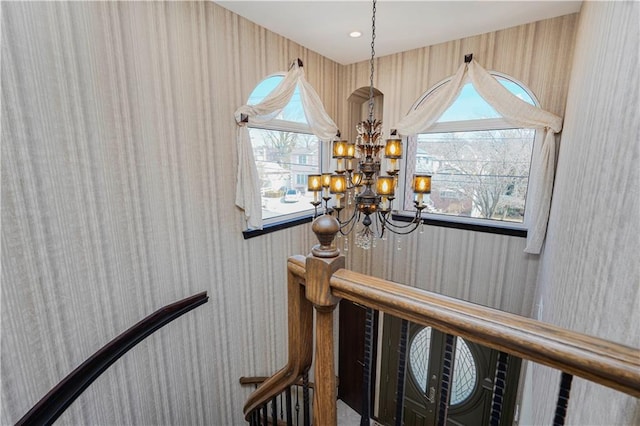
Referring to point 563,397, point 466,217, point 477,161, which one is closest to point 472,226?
point 466,217

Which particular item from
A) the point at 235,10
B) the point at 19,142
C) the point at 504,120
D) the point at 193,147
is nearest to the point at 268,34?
the point at 235,10

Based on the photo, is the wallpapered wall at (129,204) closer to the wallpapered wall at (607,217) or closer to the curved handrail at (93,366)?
the curved handrail at (93,366)

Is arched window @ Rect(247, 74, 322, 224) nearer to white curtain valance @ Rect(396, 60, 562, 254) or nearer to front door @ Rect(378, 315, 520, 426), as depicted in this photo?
white curtain valance @ Rect(396, 60, 562, 254)

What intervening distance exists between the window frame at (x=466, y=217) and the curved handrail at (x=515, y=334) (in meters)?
2.64

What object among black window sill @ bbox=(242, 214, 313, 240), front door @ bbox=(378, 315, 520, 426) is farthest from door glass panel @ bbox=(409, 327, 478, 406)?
black window sill @ bbox=(242, 214, 313, 240)

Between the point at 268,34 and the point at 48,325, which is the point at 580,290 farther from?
the point at 268,34

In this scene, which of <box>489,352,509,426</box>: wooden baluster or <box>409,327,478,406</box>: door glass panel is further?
<box>409,327,478,406</box>: door glass panel

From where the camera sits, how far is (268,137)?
3.27 metres

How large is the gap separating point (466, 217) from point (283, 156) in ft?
7.39

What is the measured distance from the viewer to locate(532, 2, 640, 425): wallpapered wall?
68cm

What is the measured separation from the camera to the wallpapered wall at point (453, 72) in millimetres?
2775

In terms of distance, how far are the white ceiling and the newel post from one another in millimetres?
2393

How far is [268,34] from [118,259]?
2452 millimetres

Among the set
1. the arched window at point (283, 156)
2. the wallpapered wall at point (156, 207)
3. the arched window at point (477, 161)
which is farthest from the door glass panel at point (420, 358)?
the arched window at point (283, 156)
